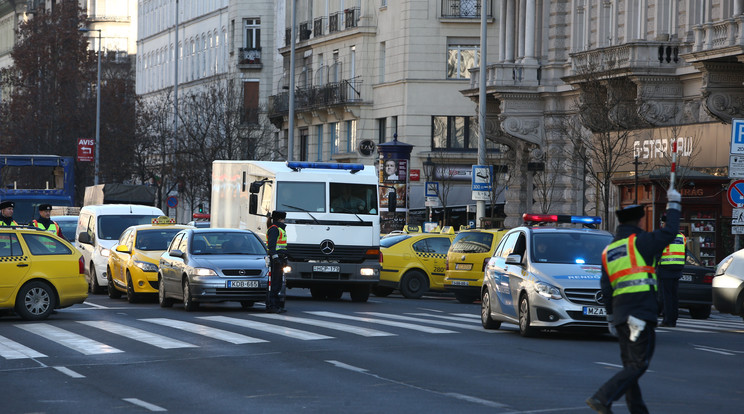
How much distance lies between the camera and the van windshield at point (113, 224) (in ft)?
114

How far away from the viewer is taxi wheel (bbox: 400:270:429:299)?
3369cm

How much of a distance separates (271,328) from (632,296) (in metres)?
10.3

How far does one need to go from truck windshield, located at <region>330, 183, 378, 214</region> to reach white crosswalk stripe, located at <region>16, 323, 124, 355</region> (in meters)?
9.34

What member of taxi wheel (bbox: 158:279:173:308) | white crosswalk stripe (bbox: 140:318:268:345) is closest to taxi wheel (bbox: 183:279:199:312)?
taxi wheel (bbox: 158:279:173:308)

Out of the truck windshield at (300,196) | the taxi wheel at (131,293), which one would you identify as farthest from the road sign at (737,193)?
the taxi wheel at (131,293)

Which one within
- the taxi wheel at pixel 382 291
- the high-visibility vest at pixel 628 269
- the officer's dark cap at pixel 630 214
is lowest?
the taxi wheel at pixel 382 291

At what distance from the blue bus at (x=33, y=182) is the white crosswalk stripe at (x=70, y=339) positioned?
28.4m

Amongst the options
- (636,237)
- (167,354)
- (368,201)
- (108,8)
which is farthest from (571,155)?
(108,8)

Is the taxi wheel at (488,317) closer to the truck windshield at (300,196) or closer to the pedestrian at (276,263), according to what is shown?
the pedestrian at (276,263)

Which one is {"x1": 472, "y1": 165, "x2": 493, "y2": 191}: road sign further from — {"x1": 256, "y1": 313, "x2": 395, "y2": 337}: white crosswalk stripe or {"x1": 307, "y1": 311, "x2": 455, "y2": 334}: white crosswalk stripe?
{"x1": 256, "y1": 313, "x2": 395, "y2": 337}: white crosswalk stripe

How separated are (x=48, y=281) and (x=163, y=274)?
413cm

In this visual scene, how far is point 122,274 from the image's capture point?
30.8 meters

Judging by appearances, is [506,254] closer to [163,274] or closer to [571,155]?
[163,274]

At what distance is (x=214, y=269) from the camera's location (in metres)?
25.4
